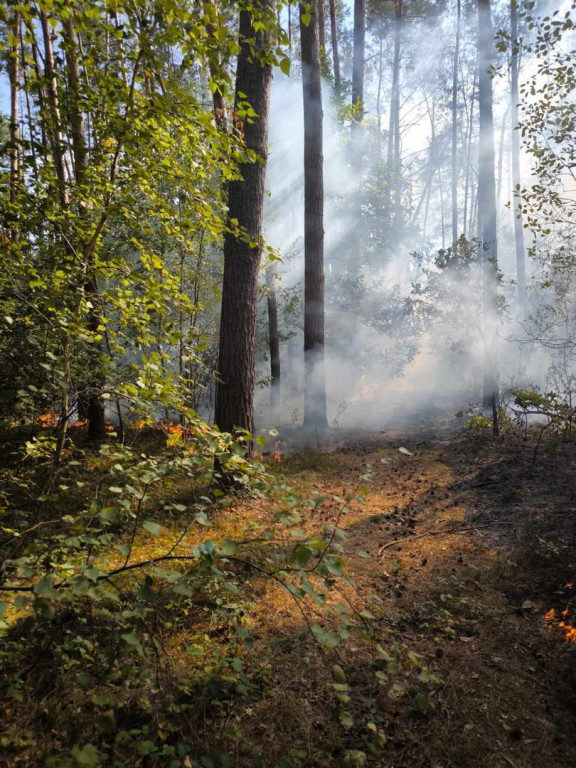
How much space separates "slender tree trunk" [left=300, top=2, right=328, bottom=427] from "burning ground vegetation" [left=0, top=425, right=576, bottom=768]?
652 cm

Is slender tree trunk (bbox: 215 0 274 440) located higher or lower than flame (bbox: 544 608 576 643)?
higher

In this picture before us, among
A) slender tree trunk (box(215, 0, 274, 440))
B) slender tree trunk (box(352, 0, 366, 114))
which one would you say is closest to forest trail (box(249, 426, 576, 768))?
slender tree trunk (box(215, 0, 274, 440))

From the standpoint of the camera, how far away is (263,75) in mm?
5469

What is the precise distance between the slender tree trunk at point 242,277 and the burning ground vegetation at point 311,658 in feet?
5.44

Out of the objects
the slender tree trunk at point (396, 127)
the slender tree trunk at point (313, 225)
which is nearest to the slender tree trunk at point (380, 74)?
the slender tree trunk at point (396, 127)

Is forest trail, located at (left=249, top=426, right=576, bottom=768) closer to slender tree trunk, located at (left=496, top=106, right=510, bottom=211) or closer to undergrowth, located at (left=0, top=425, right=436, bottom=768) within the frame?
undergrowth, located at (left=0, top=425, right=436, bottom=768)

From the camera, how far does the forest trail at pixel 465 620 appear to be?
2.25m

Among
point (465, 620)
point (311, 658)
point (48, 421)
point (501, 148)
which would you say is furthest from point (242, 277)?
point (501, 148)

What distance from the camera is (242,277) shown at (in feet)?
18.3

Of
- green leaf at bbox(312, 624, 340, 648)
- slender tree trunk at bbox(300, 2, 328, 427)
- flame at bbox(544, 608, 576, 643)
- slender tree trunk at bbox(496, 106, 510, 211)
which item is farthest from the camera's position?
slender tree trunk at bbox(496, 106, 510, 211)

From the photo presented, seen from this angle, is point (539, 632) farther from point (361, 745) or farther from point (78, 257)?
point (78, 257)

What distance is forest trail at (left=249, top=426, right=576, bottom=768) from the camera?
225 cm

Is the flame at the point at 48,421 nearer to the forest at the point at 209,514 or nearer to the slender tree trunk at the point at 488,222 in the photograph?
the forest at the point at 209,514

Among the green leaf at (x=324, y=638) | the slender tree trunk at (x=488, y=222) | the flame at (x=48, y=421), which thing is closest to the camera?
the green leaf at (x=324, y=638)
